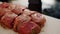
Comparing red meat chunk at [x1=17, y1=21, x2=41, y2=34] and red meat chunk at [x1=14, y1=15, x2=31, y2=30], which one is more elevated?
red meat chunk at [x1=14, y1=15, x2=31, y2=30]

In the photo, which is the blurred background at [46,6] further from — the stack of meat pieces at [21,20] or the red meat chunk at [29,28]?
the red meat chunk at [29,28]

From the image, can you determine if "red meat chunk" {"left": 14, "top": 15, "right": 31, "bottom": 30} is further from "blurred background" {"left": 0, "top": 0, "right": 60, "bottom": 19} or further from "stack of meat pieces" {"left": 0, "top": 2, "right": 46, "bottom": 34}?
"blurred background" {"left": 0, "top": 0, "right": 60, "bottom": 19}

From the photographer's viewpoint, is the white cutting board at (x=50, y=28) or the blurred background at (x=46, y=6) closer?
the white cutting board at (x=50, y=28)

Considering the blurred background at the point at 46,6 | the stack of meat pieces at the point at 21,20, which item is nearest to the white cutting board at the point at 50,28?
the stack of meat pieces at the point at 21,20

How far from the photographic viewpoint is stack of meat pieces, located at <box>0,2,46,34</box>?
685 mm

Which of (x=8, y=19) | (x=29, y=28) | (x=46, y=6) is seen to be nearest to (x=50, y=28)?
(x=29, y=28)

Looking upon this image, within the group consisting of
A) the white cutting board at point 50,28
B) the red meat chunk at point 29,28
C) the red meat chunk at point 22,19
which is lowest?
the white cutting board at point 50,28

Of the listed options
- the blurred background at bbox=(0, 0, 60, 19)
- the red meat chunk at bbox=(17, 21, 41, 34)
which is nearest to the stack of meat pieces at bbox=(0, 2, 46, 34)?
the red meat chunk at bbox=(17, 21, 41, 34)

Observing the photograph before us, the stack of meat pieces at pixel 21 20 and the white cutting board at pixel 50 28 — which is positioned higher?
the stack of meat pieces at pixel 21 20

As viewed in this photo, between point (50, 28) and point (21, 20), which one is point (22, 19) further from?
point (50, 28)

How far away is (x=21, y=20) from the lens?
721mm

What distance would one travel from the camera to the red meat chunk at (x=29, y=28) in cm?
67

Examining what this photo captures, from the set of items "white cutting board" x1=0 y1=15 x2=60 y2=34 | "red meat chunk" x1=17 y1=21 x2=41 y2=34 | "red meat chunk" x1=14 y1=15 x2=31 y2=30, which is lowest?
"white cutting board" x1=0 y1=15 x2=60 y2=34

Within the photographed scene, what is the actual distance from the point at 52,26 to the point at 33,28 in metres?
0.15
